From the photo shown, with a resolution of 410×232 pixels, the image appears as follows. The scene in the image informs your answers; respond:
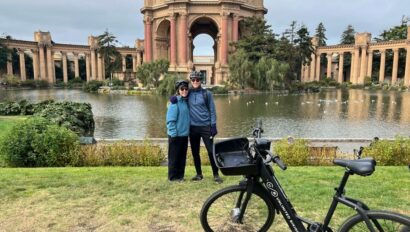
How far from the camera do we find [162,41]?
62.3 m

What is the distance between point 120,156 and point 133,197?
3.09 metres

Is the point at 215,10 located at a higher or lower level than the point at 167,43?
higher

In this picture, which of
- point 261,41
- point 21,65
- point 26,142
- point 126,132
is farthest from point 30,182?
point 21,65

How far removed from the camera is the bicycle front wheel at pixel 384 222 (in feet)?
8.54

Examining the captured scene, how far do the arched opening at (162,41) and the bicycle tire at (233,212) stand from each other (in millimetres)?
59045

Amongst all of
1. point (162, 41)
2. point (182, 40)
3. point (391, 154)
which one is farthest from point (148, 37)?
point (391, 154)

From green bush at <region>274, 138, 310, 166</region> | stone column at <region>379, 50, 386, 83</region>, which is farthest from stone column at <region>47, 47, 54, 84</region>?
green bush at <region>274, 138, 310, 166</region>

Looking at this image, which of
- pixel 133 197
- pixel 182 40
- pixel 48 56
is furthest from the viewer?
pixel 48 56

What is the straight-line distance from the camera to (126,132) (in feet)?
48.3

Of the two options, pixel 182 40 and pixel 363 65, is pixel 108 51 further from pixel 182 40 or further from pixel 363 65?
pixel 363 65

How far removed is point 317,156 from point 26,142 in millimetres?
6762

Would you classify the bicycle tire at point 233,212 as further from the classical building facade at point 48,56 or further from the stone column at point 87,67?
the stone column at point 87,67

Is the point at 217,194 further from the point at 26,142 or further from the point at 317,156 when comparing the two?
the point at 26,142

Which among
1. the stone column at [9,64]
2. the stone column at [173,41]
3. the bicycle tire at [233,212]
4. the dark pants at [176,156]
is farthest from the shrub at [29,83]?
the bicycle tire at [233,212]
